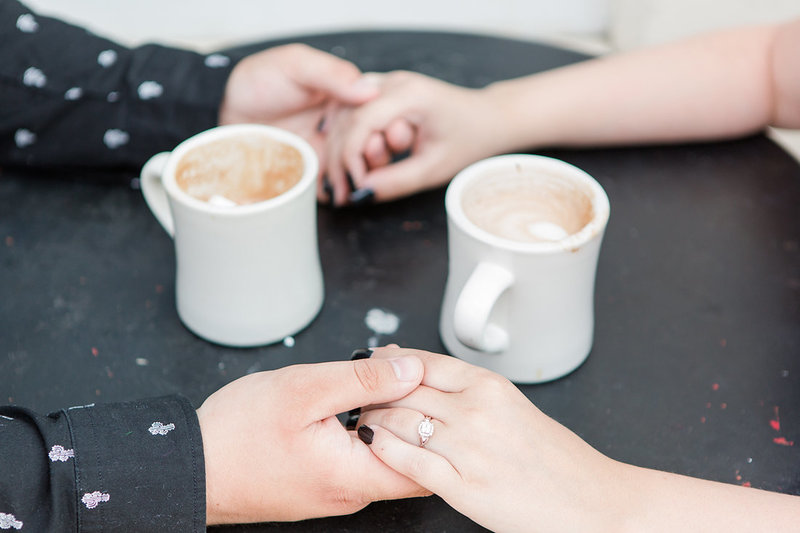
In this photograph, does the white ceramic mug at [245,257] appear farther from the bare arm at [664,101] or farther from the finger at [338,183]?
the bare arm at [664,101]

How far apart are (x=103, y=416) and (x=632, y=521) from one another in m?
0.38

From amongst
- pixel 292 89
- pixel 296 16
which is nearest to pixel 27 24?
pixel 292 89

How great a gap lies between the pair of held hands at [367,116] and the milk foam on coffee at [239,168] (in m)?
0.13

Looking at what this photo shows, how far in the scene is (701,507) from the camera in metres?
0.54

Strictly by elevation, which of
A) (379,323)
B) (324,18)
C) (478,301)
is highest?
(478,301)

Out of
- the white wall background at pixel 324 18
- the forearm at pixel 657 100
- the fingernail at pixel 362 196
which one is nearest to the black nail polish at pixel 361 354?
the fingernail at pixel 362 196

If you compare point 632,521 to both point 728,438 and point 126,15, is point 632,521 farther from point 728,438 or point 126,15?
point 126,15

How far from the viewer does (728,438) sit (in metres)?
0.62

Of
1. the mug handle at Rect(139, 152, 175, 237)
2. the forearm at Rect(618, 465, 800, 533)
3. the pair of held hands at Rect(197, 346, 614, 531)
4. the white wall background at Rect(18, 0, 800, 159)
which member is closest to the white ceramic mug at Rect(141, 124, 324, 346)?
the mug handle at Rect(139, 152, 175, 237)

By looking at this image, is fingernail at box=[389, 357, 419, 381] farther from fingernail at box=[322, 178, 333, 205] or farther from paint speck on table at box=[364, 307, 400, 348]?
fingernail at box=[322, 178, 333, 205]

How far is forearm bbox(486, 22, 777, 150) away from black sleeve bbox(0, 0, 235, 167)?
0.36 metres

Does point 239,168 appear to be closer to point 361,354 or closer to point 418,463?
point 361,354

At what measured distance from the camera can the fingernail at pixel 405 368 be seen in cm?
56

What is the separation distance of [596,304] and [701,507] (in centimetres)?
24
